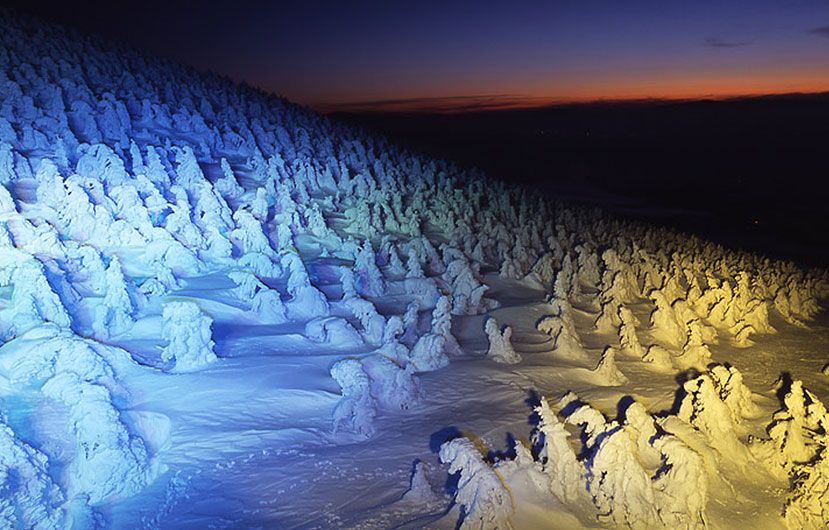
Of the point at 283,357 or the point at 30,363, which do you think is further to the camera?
the point at 283,357

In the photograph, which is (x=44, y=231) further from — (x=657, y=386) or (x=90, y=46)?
(x=90, y=46)

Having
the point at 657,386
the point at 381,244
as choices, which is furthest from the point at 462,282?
the point at 657,386

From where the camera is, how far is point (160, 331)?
9.85m

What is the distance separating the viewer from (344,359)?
8.43 metres

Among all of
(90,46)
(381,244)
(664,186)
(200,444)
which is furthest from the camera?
(664,186)

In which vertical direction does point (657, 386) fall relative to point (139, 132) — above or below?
below

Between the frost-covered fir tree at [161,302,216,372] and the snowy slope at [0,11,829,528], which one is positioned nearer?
the snowy slope at [0,11,829,528]

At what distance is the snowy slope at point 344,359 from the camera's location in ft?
20.9

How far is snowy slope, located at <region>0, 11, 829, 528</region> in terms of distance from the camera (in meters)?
6.36

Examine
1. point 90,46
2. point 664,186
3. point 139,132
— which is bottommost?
point 664,186

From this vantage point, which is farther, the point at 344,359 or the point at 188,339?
the point at 188,339

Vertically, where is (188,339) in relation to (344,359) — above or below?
above

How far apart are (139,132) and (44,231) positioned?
1025 centimetres

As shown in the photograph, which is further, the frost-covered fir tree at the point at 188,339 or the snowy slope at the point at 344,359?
the frost-covered fir tree at the point at 188,339
